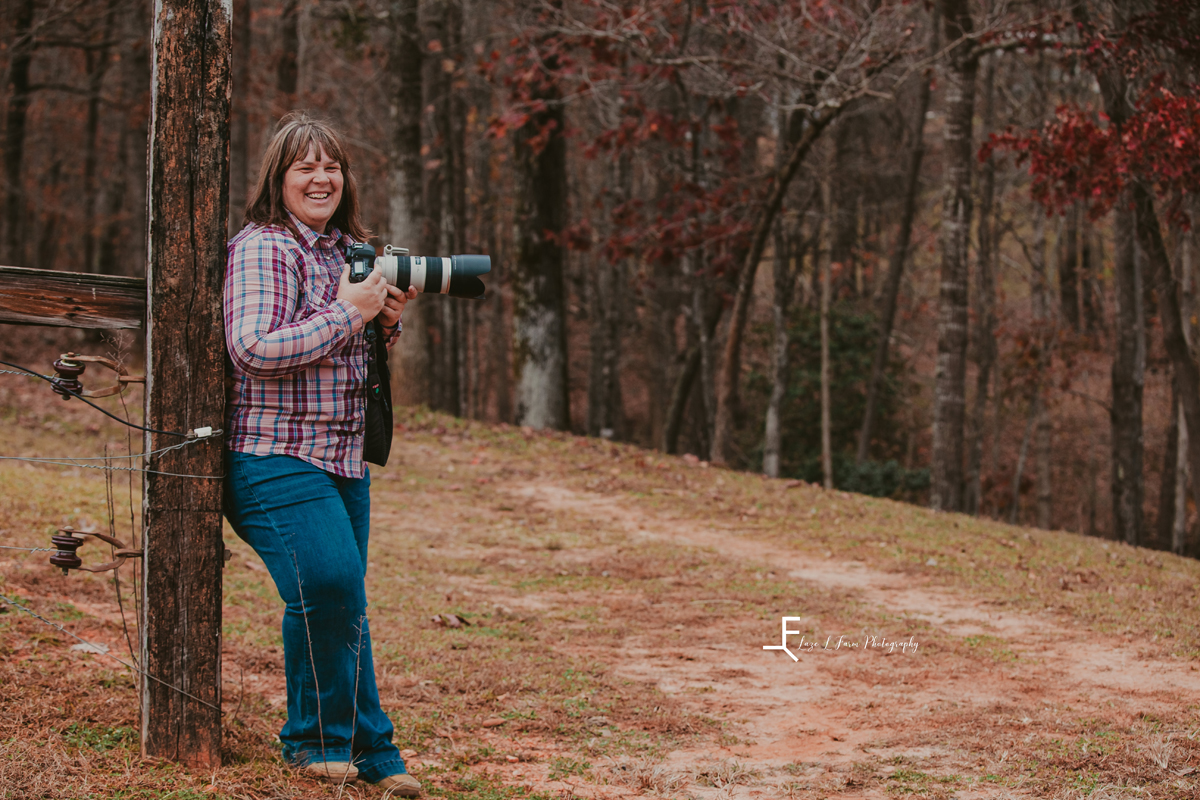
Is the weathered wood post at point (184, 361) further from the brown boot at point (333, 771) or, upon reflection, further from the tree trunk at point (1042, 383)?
the tree trunk at point (1042, 383)

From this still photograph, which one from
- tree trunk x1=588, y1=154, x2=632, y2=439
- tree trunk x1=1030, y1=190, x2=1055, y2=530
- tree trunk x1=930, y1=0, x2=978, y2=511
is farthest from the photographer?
tree trunk x1=588, y1=154, x2=632, y2=439

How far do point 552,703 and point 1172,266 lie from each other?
426 inches

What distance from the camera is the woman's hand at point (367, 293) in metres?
3.22

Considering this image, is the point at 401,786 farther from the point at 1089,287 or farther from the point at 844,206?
the point at 1089,287

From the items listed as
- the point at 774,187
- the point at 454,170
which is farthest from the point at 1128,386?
the point at 454,170

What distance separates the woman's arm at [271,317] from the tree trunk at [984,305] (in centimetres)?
1755

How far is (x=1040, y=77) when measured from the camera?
62.1 ft

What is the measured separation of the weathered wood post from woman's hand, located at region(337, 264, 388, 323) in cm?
42

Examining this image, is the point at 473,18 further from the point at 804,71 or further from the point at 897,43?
the point at 897,43

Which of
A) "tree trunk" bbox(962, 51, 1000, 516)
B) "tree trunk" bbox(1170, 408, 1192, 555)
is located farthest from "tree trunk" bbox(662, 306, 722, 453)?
"tree trunk" bbox(1170, 408, 1192, 555)

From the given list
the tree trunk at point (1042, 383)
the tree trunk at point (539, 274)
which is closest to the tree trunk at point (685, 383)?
the tree trunk at point (539, 274)

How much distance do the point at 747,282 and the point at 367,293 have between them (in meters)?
10.9

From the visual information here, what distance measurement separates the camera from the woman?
123 inches

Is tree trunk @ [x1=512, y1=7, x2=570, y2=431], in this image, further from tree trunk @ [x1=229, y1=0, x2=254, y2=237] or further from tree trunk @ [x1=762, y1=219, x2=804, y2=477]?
tree trunk @ [x1=229, y1=0, x2=254, y2=237]
